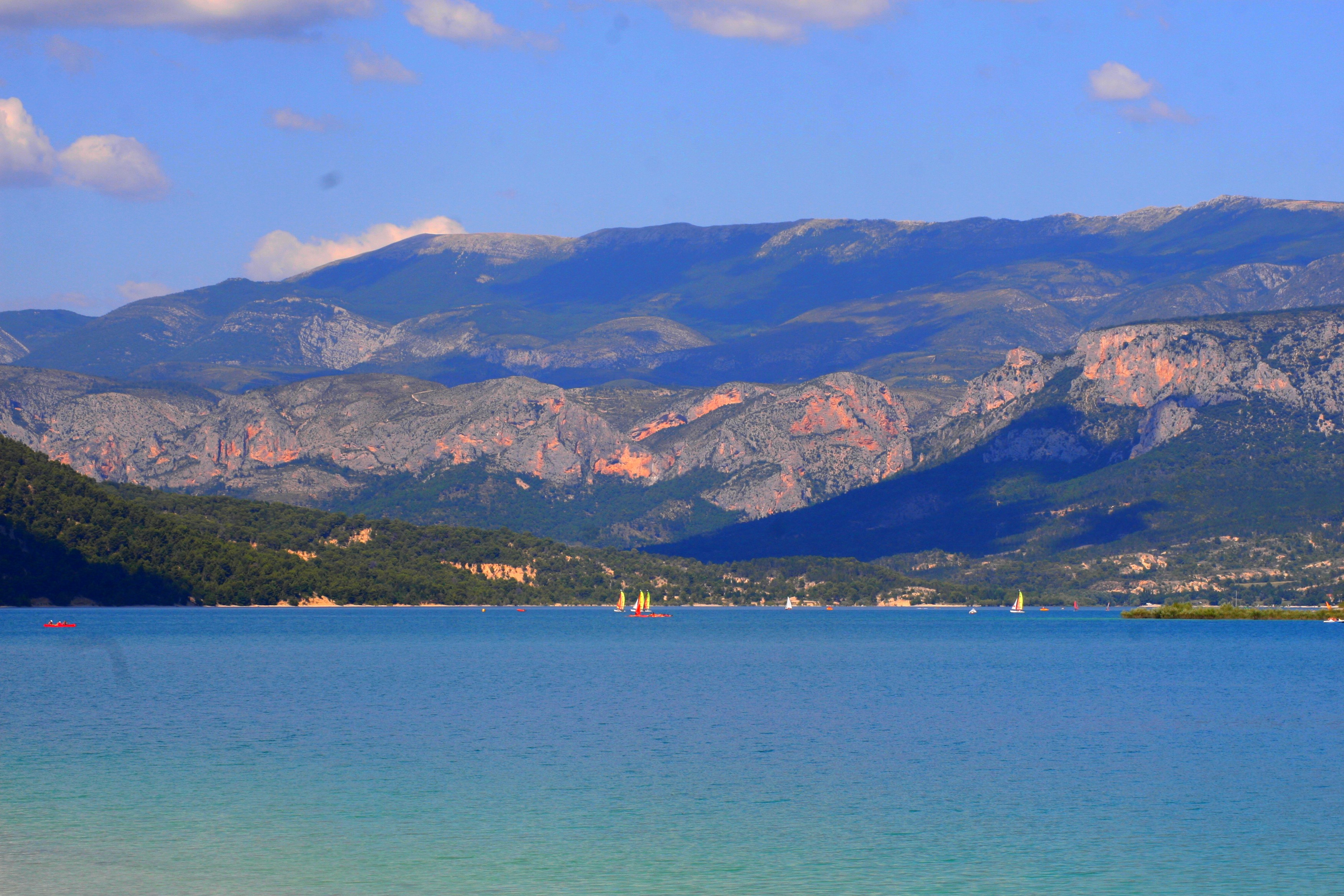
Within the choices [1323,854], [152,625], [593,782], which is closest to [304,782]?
[593,782]

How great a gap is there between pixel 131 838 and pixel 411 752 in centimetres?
1911

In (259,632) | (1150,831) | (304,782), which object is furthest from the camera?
(259,632)

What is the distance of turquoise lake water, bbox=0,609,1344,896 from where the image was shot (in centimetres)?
3909

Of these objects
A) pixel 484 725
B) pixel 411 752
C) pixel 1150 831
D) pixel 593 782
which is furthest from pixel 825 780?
pixel 484 725

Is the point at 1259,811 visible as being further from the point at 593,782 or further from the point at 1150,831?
the point at 593,782

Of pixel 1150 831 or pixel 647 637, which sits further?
pixel 647 637

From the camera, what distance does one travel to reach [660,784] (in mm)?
52844

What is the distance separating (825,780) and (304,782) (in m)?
17.8

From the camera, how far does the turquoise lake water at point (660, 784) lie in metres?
39.1

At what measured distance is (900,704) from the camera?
84.0 meters

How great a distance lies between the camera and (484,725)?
71.6 metres

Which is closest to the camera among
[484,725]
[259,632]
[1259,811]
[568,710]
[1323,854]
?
[1323,854]

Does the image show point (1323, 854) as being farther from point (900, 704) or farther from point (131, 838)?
point (900, 704)

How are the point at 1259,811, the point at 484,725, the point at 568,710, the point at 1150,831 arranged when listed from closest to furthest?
the point at 1150,831 < the point at 1259,811 < the point at 484,725 < the point at 568,710
